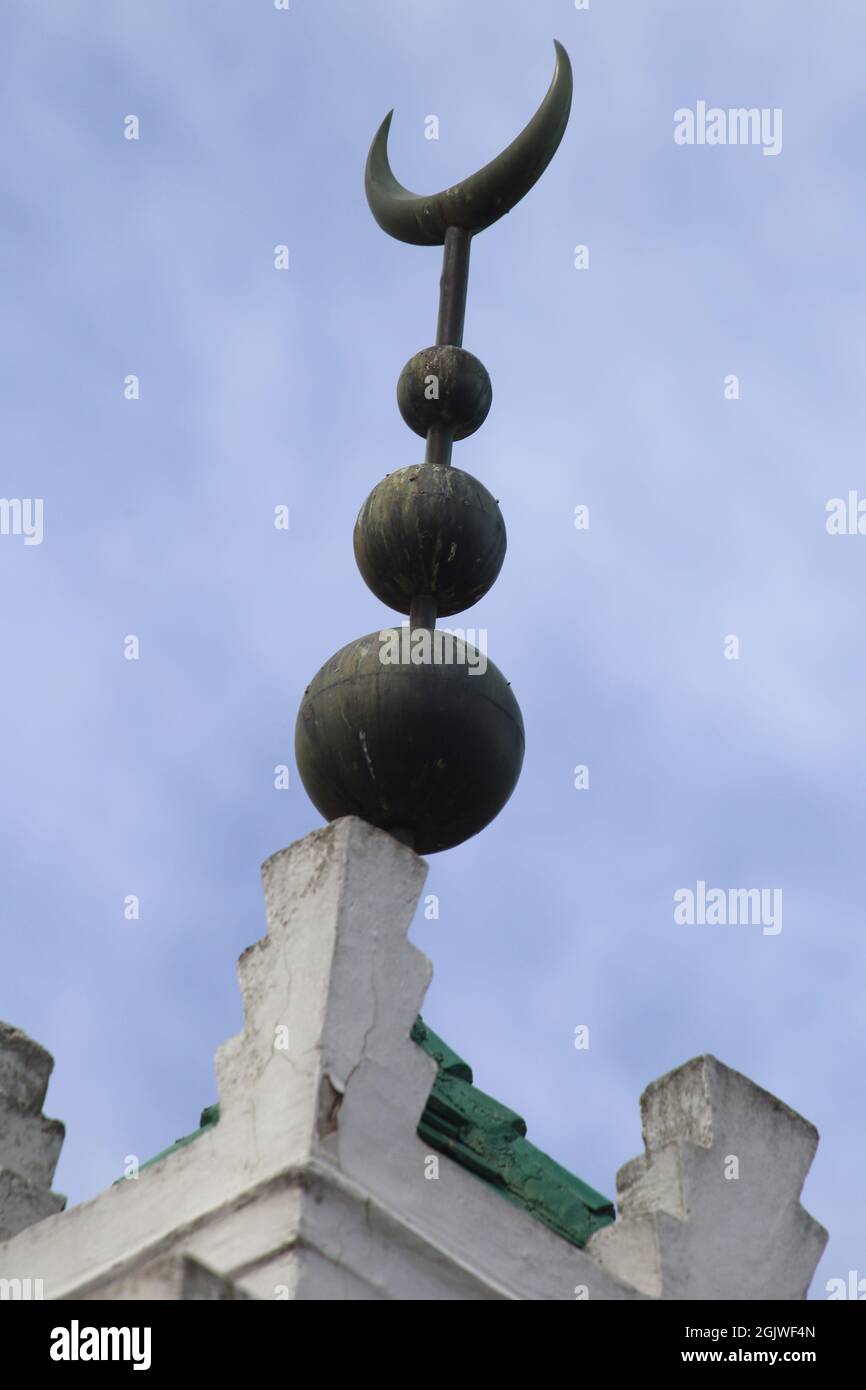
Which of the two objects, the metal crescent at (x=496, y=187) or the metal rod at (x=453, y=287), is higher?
the metal crescent at (x=496, y=187)

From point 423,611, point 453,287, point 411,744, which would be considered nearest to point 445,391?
point 453,287

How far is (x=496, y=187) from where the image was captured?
1316cm

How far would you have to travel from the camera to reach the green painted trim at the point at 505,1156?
37.2ft

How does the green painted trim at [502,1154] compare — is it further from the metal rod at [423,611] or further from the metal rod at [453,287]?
the metal rod at [453,287]

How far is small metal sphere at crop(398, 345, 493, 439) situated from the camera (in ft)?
41.1

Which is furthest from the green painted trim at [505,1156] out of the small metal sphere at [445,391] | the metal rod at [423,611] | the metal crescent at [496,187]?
the metal crescent at [496,187]

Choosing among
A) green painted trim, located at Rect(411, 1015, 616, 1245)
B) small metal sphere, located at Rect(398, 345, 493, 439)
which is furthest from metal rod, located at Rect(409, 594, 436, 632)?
green painted trim, located at Rect(411, 1015, 616, 1245)

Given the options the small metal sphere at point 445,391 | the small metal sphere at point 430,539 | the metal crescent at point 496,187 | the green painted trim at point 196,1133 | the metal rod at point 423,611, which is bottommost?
the green painted trim at point 196,1133

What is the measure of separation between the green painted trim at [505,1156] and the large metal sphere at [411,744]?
0.91 metres

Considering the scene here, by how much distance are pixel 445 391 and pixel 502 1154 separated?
10.4 ft

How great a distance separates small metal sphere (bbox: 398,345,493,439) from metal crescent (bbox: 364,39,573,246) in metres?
0.81

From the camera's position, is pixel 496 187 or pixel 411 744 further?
pixel 496 187

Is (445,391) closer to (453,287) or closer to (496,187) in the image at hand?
(453,287)
